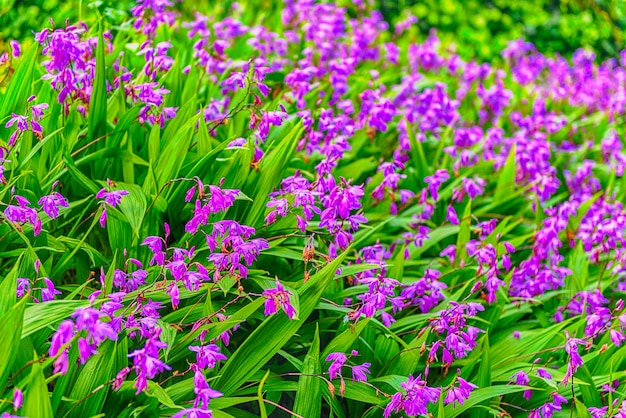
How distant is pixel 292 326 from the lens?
2.73 m

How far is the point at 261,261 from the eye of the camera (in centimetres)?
325

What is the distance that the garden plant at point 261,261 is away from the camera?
8.19 feet

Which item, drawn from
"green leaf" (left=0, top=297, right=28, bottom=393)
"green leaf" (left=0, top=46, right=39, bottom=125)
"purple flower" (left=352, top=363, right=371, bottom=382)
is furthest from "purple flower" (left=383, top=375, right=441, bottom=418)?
"green leaf" (left=0, top=46, right=39, bottom=125)

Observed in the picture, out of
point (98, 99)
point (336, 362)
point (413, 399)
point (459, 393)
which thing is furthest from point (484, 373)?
point (98, 99)

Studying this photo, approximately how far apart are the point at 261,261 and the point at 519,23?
716cm

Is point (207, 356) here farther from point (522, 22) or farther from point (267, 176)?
point (522, 22)

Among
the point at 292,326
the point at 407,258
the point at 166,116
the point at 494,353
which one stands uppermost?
the point at 166,116

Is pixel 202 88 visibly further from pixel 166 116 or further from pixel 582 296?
pixel 582 296

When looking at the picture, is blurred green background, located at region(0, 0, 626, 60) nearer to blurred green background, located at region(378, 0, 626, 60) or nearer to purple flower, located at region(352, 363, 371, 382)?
blurred green background, located at region(378, 0, 626, 60)

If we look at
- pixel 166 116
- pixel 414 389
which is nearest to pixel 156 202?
pixel 166 116

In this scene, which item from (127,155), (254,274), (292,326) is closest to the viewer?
(292,326)

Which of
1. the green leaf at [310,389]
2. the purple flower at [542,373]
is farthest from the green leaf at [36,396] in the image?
the purple flower at [542,373]

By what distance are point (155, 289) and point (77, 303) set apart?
0.27 meters

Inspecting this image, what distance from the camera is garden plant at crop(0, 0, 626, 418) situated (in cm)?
250
